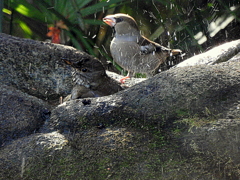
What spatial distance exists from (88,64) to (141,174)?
1.85 meters

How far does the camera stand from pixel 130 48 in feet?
18.1

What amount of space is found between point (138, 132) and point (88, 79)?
143 centimetres

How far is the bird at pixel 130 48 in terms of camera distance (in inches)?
217

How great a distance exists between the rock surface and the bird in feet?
7.43

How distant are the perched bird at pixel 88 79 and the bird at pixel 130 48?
126cm

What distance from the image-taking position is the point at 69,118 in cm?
300

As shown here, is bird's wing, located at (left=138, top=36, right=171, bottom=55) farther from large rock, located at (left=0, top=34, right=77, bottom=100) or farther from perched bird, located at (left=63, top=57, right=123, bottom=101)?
perched bird, located at (left=63, top=57, right=123, bottom=101)

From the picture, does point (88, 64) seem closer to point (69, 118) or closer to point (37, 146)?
point (69, 118)

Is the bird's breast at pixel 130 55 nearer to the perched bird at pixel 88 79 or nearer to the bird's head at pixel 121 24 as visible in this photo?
the bird's head at pixel 121 24

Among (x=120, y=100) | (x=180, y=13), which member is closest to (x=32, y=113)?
(x=120, y=100)

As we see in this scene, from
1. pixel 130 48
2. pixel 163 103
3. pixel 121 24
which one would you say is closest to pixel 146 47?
pixel 130 48

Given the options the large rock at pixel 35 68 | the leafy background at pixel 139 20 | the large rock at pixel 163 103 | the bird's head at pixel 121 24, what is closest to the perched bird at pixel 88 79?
the large rock at pixel 35 68

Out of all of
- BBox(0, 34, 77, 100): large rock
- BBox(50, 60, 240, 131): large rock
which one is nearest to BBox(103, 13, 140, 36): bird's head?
BBox(0, 34, 77, 100): large rock

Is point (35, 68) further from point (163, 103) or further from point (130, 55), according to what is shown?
point (163, 103)
